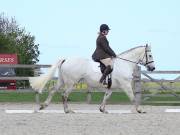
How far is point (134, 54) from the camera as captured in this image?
16.1m

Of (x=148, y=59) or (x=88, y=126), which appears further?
(x=148, y=59)

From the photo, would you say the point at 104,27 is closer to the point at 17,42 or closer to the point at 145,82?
the point at 145,82

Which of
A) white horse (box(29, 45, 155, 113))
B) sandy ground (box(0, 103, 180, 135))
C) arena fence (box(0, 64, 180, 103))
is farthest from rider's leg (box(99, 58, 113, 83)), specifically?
arena fence (box(0, 64, 180, 103))

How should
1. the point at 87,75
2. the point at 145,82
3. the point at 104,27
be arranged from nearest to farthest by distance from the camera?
1. the point at 104,27
2. the point at 87,75
3. the point at 145,82

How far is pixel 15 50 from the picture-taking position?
68.8 meters

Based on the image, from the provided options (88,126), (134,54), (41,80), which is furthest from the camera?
(134,54)

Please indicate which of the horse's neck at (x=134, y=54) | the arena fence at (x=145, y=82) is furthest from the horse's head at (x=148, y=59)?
the arena fence at (x=145, y=82)

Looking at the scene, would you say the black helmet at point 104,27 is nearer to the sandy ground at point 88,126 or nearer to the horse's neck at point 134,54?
the horse's neck at point 134,54

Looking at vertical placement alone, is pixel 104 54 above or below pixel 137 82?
above

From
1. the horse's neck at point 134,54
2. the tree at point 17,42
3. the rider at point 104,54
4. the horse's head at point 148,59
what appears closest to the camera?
the rider at point 104,54

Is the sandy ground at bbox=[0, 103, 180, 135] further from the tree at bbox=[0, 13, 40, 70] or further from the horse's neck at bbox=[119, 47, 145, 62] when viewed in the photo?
the tree at bbox=[0, 13, 40, 70]

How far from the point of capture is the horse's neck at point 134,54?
52.3 feet

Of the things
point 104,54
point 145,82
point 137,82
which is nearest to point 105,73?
point 104,54

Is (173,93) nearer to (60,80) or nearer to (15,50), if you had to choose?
(60,80)
